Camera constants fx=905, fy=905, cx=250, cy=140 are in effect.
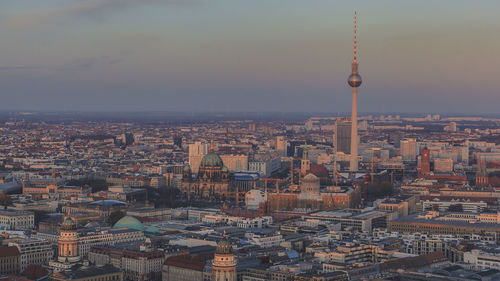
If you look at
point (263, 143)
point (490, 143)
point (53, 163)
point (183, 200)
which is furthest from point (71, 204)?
point (490, 143)

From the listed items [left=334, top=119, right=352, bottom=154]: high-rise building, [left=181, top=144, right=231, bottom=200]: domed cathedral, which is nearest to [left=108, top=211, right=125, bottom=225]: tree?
[left=181, top=144, right=231, bottom=200]: domed cathedral

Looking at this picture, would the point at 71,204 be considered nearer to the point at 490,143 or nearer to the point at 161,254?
the point at 161,254

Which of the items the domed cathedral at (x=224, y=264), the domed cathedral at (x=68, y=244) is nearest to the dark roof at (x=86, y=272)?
the domed cathedral at (x=68, y=244)

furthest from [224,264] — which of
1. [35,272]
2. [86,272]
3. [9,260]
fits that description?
[9,260]

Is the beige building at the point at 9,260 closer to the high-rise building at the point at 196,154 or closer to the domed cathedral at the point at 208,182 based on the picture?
the domed cathedral at the point at 208,182

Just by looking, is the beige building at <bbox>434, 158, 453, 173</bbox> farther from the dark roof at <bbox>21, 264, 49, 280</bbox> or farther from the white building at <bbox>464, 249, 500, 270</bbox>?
the dark roof at <bbox>21, 264, 49, 280</bbox>
